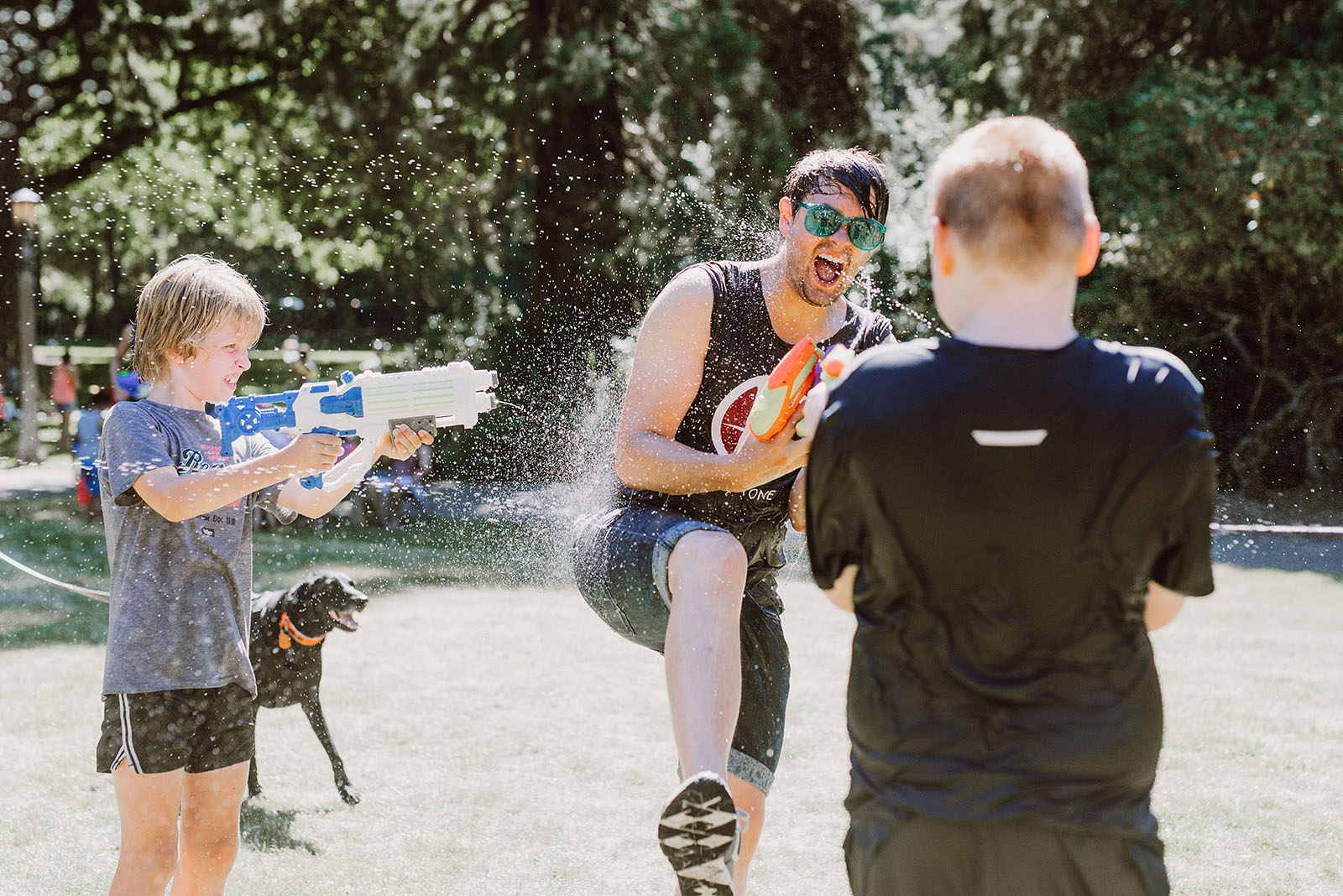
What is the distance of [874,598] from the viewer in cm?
159

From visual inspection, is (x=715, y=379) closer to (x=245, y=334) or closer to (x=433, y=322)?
(x=245, y=334)

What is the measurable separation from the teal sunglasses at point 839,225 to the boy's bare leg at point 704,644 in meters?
0.86

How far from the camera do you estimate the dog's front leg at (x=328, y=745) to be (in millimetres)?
4332

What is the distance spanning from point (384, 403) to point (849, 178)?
1.25 m

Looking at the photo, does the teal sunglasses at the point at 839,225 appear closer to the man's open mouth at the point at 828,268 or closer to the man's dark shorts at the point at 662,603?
the man's open mouth at the point at 828,268

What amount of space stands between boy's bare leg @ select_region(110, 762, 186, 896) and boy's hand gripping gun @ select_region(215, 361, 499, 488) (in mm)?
761

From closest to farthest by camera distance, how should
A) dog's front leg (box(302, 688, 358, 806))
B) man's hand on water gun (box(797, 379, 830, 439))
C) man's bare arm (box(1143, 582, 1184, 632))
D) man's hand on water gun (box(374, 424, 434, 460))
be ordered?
man's bare arm (box(1143, 582, 1184, 632)) < man's hand on water gun (box(797, 379, 830, 439)) < man's hand on water gun (box(374, 424, 434, 460)) < dog's front leg (box(302, 688, 358, 806))

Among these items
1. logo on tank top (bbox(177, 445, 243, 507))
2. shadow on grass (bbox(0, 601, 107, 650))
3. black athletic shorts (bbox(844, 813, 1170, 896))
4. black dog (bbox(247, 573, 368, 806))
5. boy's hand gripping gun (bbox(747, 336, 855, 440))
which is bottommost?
shadow on grass (bbox(0, 601, 107, 650))

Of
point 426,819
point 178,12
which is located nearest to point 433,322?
point 178,12

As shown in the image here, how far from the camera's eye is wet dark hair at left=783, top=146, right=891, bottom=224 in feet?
9.16

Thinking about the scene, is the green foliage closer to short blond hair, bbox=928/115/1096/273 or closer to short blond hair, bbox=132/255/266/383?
short blond hair, bbox=132/255/266/383

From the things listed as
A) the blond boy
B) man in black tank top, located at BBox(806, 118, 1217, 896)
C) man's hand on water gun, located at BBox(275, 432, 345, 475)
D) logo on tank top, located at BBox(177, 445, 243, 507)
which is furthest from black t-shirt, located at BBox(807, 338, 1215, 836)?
logo on tank top, located at BBox(177, 445, 243, 507)

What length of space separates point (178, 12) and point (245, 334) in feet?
47.6

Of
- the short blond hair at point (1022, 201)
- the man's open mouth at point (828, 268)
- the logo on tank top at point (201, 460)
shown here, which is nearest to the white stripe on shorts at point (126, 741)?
the logo on tank top at point (201, 460)
